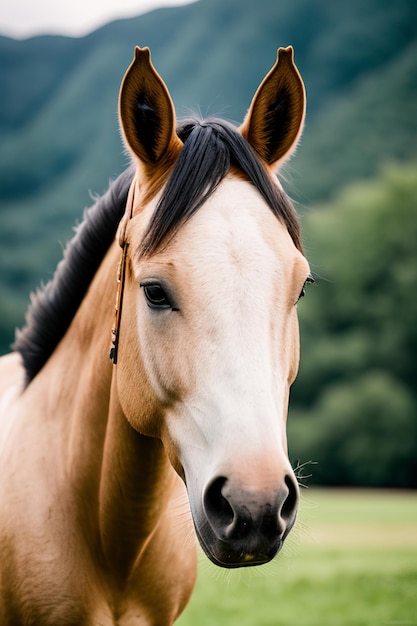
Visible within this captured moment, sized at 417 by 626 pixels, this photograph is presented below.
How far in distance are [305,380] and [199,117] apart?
40.7 meters

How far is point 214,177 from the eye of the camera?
8.55ft

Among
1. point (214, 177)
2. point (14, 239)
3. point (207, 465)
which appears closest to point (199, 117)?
point (214, 177)

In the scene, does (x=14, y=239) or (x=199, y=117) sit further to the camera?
(x=14, y=239)

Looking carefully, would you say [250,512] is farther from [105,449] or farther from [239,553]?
[105,449]

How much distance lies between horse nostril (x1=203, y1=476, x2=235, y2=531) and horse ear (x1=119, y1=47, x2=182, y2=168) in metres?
1.33

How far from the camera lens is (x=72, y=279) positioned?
354cm

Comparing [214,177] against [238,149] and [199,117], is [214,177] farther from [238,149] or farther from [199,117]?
[199,117]

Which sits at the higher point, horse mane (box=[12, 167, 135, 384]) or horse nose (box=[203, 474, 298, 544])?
horse mane (box=[12, 167, 135, 384])

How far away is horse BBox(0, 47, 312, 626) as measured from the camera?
2215mm

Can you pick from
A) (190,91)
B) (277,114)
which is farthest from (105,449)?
(190,91)

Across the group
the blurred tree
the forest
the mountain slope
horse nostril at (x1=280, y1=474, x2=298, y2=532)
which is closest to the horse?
horse nostril at (x1=280, y1=474, x2=298, y2=532)

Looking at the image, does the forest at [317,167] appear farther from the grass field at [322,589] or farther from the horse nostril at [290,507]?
the grass field at [322,589]

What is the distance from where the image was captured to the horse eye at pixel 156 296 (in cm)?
250

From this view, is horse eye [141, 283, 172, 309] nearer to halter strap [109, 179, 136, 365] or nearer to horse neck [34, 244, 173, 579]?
halter strap [109, 179, 136, 365]
